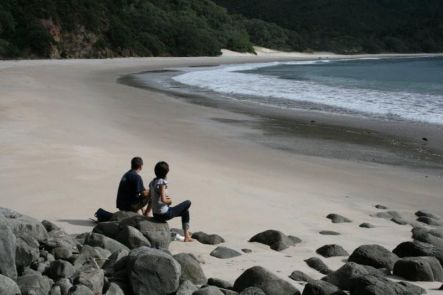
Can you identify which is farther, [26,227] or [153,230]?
[153,230]

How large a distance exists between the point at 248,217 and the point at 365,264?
7.51 feet

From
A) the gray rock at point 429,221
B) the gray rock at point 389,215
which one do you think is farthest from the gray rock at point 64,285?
the gray rock at point 429,221

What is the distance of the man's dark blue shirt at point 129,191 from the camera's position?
311 inches

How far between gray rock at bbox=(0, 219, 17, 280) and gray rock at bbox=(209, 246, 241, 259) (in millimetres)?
2326

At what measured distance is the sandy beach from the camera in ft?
25.5

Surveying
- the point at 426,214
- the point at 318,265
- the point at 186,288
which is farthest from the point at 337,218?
the point at 186,288

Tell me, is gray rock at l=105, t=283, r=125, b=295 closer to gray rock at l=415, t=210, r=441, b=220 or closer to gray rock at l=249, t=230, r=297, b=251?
gray rock at l=249, t=230, r=297, b=251

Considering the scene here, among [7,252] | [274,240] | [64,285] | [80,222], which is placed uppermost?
[7,252]

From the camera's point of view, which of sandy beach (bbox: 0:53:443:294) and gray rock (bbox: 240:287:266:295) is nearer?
gray rock (bbox: 240:287:266:295)

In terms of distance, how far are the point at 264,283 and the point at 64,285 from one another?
1.73m

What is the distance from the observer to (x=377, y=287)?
17.2ft

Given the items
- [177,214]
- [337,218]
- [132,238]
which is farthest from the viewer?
[337,218]

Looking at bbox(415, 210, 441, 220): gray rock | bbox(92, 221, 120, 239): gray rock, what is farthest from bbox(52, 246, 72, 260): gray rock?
bbox(415, 210, 441, 220): gray rock

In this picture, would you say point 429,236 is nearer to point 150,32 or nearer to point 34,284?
point 34,284
